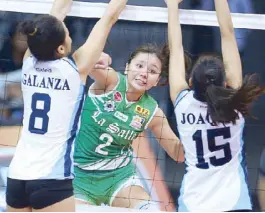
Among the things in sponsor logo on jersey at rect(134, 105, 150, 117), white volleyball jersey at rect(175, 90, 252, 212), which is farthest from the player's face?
white volleyball jersey at rect(175, 90, 252, 212)

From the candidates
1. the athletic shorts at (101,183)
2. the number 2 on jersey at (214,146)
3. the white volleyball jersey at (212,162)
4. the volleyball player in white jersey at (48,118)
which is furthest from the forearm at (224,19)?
the athletic shorts at (101,183)

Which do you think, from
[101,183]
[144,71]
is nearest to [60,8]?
[144,71]

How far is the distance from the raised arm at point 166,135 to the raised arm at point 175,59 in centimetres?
55

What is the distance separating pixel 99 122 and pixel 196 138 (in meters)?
0.74

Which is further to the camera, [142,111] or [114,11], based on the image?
[142,111]

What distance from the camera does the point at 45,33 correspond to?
2.71 meters

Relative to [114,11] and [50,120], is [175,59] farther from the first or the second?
[50,120]

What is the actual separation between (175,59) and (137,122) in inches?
22.2

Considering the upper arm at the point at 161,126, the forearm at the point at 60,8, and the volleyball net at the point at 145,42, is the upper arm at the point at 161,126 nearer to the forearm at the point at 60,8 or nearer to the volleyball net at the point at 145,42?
the volleyball net at the point at 145,42

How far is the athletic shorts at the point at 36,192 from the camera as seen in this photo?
2.72 meters

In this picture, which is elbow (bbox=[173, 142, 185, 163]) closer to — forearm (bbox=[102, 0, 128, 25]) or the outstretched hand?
the outstretched hand

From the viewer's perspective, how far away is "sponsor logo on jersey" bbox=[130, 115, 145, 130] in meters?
3.37

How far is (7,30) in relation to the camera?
3559mm

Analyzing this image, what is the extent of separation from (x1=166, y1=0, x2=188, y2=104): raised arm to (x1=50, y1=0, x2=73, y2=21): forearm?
522mm
